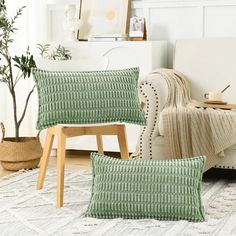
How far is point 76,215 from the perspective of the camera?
278 centimetres

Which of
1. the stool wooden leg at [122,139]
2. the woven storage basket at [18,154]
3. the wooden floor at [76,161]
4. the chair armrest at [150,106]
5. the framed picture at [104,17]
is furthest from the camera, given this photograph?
the framed picture at [104,17]

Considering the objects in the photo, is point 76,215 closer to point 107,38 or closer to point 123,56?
point 123,56

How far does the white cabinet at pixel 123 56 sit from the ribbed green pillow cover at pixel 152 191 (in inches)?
60.3

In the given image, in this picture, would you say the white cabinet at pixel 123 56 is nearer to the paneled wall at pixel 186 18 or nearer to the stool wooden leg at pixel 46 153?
the paneled wall at pixel 186 18

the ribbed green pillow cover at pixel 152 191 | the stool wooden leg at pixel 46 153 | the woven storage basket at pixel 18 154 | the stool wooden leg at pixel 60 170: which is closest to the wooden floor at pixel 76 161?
the woven storage basket at pixel 18 154

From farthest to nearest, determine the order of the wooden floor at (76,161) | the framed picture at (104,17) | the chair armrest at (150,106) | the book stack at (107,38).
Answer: the framed picture at (104,17)
the book stack at (107,38)
the wooden floor at (76,161)
the chair armrest at (150,106)

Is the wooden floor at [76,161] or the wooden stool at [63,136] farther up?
the wooden stool at [63,136]

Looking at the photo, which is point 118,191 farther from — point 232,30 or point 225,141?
point 232,30

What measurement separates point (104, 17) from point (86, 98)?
1.69 metres

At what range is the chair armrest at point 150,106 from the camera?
11.6ft

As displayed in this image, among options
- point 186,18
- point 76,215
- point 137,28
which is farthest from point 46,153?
point 186,18

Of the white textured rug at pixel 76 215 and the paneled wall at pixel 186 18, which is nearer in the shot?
the white textured rug at pixel 76 215

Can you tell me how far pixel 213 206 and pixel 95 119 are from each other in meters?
0.73

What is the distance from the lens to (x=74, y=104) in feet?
9.71
